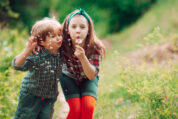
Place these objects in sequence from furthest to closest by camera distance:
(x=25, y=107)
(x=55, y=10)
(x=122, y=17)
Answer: (x=55, y=10), (x=122, y=17), (x=25, y=107)

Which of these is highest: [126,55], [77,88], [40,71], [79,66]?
[126,55]

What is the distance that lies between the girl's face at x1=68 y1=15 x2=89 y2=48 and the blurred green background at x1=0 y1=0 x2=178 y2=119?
2.57ft

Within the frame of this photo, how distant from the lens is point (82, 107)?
8.71 feet

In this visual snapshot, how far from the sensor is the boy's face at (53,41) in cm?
246

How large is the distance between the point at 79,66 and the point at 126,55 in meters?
5.13

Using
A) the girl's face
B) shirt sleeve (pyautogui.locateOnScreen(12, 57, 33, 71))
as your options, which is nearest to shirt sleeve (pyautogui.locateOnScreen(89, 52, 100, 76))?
the girl's face

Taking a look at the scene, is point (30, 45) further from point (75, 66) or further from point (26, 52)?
point (75, 66)

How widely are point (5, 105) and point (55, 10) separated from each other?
37.1 feet

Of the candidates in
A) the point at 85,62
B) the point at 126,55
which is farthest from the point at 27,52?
the point at 126,55

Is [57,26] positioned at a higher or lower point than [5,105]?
higher

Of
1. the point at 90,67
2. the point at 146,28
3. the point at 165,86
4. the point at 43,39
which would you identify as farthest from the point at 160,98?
the point at 146,28

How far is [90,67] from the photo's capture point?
2.49m

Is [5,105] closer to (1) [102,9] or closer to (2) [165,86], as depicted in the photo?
(2) [165,86]

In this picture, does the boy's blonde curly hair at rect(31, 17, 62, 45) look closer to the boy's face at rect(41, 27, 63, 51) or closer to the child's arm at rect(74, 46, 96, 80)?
the boy's face at rect(41, 27, 63, 51)
